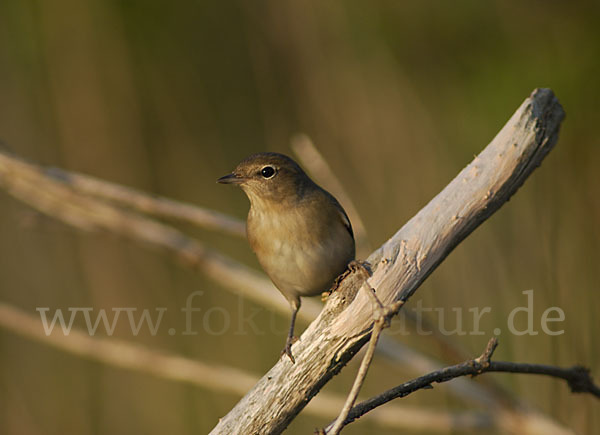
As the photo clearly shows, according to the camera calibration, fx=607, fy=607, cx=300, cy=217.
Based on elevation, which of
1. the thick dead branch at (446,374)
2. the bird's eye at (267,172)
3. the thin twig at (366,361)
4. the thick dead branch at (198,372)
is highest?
the bird's eye at (267,172)

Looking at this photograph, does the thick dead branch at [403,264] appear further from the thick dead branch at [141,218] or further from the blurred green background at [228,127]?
the blurred green background at [228,127]

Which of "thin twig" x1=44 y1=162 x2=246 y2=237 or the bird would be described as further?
"thin twig" x1=44 y1=162 x2=246 y2=237

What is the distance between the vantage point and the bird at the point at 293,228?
226 cm

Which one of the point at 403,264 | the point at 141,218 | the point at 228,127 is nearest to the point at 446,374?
the point at 403,264

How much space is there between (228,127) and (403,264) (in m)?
3.55

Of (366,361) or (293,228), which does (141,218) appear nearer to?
(293,228)

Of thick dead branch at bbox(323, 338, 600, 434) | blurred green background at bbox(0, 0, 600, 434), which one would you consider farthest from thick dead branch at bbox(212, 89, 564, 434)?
blurred green background at bbox(0, 0, 600, 434)

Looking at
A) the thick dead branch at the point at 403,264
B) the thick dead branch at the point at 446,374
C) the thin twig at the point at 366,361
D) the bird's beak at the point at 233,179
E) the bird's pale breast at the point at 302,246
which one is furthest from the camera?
the bird's beak at the point at 233,179

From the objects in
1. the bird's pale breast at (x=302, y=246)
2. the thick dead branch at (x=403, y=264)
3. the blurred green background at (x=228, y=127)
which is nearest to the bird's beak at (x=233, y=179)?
the bird's pale breast at (x=302, y=246)

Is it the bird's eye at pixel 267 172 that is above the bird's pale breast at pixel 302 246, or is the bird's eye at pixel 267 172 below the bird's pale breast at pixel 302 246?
above

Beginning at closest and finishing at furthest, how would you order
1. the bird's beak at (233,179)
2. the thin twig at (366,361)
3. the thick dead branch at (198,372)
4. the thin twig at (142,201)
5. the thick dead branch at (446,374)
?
the thin twig at (366,361) → the thick dead branch at (446,374) → the bird's beak at (233,179) → the thin twig at (142,201) → the thick dead branch at (198,372)

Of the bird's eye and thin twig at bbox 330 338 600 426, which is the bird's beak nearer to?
the bird's eye

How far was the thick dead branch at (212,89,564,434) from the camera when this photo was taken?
58.9 inches

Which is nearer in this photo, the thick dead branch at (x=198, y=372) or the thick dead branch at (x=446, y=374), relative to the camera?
the thick dead branch at (x=446, y=374)
